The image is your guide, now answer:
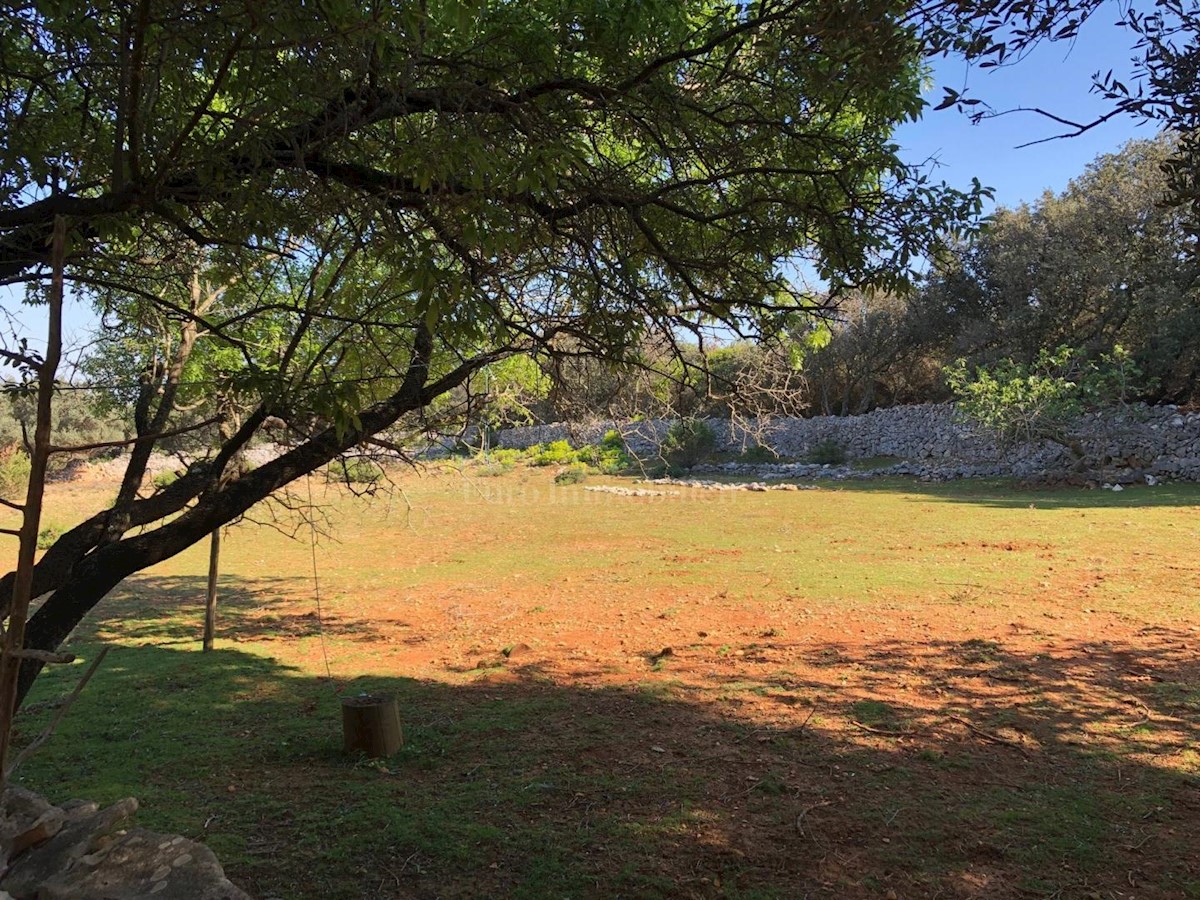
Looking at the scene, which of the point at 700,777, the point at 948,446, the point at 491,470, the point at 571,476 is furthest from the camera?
the point at 491,470

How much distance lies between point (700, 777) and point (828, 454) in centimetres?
2720

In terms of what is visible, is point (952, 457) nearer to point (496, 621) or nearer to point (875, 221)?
point (496, 621)

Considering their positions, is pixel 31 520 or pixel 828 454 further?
pixel 828 454

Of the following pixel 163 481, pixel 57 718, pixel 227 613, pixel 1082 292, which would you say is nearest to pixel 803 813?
pixel 57 718

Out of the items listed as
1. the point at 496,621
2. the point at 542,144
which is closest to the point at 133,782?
the point at 542,144

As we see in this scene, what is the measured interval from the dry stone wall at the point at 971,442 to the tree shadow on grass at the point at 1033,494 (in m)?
1.51

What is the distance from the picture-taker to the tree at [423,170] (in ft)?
9.60

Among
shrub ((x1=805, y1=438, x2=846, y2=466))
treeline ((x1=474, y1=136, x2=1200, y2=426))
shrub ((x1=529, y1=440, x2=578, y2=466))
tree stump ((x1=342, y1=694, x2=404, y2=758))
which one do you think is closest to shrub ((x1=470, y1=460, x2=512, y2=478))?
shrub ((x1=529, y1=440, x2=578, y2=466))

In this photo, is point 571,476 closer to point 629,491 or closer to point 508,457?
point 629,491

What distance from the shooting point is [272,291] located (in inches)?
236

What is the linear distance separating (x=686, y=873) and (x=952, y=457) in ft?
86.9

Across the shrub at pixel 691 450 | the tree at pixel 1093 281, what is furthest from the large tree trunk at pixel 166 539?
the shrub at pixel 691 450

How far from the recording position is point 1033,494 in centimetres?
1997

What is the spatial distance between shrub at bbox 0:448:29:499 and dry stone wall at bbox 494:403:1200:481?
12630 mm
